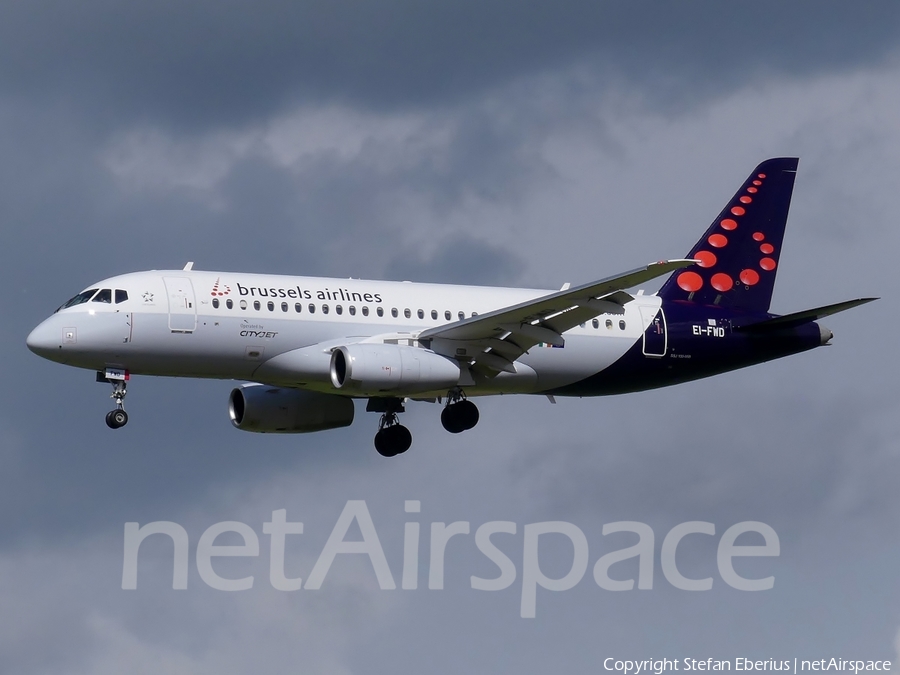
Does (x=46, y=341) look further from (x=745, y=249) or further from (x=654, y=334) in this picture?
(x=745, y=249)

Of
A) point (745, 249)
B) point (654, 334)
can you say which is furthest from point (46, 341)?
point (745, 249)

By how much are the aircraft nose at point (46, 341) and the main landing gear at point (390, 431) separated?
1097 cm

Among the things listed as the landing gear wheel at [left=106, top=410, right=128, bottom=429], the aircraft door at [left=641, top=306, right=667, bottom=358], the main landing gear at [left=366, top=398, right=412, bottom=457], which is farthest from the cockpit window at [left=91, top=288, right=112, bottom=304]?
the aircraft door at [left=641, top=306, right=667, bottom=358]

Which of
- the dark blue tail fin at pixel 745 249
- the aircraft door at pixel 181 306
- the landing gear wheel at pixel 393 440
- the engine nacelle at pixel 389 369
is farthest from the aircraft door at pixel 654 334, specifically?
the aircraft door at pixel 181 306

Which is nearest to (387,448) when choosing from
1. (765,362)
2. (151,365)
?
(151,365)

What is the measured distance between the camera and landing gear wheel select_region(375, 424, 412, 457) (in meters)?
51.5

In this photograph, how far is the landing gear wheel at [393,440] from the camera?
51531mm

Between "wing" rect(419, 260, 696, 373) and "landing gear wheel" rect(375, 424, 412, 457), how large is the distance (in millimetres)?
4884

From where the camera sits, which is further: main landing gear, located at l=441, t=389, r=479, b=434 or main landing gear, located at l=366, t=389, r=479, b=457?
main landing gear, located at l=366, t=389, r=479, b=457

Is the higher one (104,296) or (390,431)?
(104,296)

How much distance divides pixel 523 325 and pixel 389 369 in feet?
13.2

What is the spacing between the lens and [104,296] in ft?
148

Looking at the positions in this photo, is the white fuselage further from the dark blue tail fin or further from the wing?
the dark blue tail fin

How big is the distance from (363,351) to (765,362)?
14.9 meters
